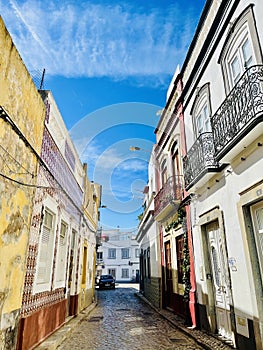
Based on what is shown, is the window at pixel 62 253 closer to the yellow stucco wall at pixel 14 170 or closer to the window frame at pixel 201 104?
the yellow stucco wall at pixel 14 170

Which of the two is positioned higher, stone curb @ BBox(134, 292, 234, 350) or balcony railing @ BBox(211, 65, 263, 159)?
balcony railing @ BBox(211, 65, 263, 159)

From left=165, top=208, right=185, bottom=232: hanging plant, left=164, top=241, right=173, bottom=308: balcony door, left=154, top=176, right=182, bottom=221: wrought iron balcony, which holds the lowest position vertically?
left=164, top=241, right=173, bottom=308: balcony door

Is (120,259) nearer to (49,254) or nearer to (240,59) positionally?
(49,254)

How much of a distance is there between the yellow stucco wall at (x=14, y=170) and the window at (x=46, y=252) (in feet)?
3.79

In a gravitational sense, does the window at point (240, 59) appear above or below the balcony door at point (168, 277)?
above

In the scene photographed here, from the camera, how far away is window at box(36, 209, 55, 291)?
555 centimetres

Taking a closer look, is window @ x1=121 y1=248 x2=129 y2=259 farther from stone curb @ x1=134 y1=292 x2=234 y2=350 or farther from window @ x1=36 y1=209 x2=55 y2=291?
window @ x1=36 y1=209 x2=55 y2=291

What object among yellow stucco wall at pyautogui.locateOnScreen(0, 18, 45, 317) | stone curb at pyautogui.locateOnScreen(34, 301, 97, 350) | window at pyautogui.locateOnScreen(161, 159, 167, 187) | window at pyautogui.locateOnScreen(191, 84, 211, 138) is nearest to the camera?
yellow stucco wall at pyautogui.locateOnScreen(0, 18, 45, 317)

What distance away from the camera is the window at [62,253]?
279 inches

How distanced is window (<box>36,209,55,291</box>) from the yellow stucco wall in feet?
3.79

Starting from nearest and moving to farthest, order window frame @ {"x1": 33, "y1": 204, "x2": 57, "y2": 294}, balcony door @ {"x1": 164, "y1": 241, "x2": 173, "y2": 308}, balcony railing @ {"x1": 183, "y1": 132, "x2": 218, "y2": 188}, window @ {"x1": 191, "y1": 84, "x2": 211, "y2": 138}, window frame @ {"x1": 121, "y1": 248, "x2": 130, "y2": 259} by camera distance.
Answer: window frame @ {"x1": 33, "y1": 204, "x2": 57, "y2": 294} < balcony railing @ {"x1": 183, "y1": 132, "x2": 218, "y2": 188} < window @ {"x1": 191, "y1": 84, "x2": 211, "y2": 138} < balcony door @ {"x1": 164, "y1": 241, "x2": 173, "y2": 308} < window frame @ {"x1": 121, "y1": 248, "x2": 130, "y2": 259}

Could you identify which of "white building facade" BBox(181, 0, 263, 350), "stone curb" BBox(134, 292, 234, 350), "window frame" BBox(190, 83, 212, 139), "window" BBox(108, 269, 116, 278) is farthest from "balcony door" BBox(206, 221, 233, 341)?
"window" BBox(108, 269, 116, 278)

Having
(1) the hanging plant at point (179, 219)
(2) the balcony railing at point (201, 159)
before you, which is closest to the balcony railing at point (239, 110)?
(2) the balcony railing at point (201, 159)

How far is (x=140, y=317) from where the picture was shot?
9.18 meters
